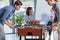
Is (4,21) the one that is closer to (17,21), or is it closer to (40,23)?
(17,21)

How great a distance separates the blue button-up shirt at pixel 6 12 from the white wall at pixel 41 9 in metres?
0.36

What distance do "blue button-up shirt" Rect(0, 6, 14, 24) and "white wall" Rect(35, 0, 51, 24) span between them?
0.36 m

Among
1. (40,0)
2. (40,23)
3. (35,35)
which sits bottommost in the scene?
(35,35)

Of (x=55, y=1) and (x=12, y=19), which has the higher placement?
(x=55, y=1)

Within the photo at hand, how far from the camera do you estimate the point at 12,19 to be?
7.09 ft

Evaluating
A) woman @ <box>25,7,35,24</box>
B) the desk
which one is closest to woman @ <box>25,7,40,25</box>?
woman @ <box>25,7,35,24</box>

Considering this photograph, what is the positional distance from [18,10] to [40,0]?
1.11 ft

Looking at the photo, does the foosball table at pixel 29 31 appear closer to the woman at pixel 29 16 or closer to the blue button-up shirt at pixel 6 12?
the woman at pixel 29 16

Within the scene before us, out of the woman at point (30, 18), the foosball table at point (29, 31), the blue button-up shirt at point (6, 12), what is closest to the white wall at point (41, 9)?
the woman at point (30, 18)

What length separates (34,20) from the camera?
217cm

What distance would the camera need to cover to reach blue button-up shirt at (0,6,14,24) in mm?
2162

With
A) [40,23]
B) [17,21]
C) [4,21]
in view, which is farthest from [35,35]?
[4,21]

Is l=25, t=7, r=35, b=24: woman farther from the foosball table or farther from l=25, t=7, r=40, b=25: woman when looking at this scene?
the foosball table

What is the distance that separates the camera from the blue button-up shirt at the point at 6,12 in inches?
85.1
